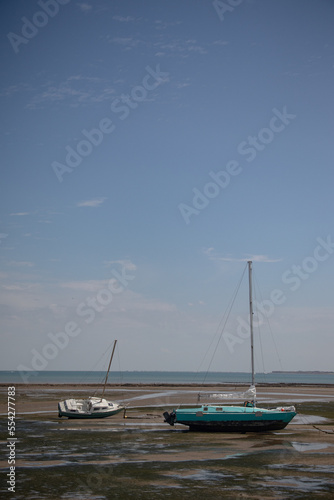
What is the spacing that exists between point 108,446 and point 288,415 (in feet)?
48.0

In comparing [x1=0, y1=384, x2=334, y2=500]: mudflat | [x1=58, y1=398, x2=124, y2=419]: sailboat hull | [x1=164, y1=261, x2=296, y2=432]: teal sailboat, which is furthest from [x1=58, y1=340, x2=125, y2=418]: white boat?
[x1=164, y1=261, x2=296, y2=432]: teal sailboat

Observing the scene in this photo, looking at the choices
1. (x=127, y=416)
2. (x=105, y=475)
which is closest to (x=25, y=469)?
(x=105, y=475)

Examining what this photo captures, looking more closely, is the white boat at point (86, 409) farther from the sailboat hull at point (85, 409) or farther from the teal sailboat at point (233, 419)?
the teal sailboat at point (233, 419)

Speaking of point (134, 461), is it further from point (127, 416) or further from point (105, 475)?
point (127, 416)

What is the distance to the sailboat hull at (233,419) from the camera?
38.5m

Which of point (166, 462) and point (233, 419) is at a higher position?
point (233, 419)

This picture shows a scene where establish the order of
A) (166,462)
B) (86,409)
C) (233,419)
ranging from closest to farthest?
(166,462), (233,419), (86,409)

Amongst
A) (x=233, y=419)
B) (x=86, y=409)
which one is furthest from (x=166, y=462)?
(x=86, y=409)

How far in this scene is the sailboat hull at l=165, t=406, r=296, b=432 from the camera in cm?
3853

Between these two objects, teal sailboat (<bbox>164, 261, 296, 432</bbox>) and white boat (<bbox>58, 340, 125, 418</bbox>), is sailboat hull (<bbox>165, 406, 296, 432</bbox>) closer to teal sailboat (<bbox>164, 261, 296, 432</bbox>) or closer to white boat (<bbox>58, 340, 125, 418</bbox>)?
teal sailboat (<bbox>164, 261, 296, 432</bbox>)

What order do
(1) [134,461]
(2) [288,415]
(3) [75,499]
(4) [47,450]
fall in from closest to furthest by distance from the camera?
(3) [75,499], (1) [134,461], (4) [47,450], (2) [288,415]

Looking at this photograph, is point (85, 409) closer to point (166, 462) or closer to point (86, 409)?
point (86, 409)

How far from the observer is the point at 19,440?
33.2m

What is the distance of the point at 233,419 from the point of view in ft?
127
